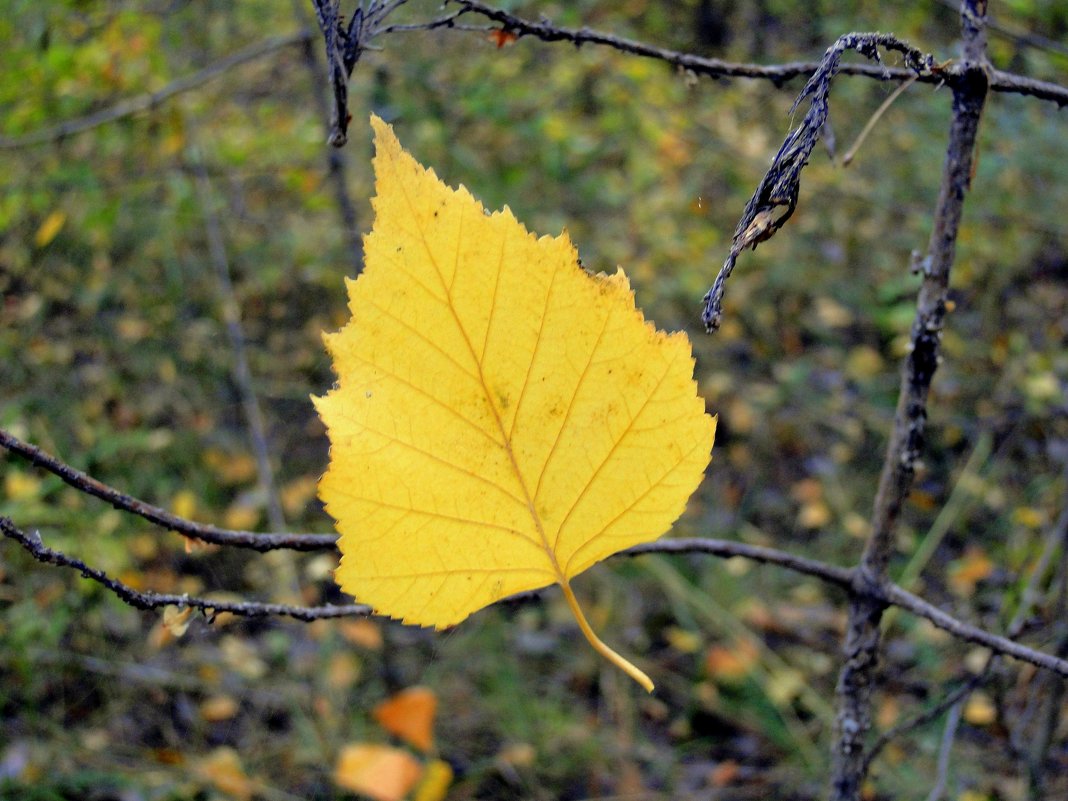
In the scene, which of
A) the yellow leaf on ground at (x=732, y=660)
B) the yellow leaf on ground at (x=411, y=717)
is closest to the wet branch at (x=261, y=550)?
the yellow leaf on ground at (x=411, y=717)

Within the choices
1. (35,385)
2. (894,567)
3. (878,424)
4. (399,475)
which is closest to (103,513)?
(35,385)

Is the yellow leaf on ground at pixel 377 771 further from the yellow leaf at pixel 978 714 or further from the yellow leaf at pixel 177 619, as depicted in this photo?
the yellow leaf at pixel 177 619

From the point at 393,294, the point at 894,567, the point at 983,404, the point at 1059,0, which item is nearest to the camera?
the point at 393,294

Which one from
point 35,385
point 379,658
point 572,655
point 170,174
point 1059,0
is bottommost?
point 379,658

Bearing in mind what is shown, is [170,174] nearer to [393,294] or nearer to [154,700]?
[154,700]

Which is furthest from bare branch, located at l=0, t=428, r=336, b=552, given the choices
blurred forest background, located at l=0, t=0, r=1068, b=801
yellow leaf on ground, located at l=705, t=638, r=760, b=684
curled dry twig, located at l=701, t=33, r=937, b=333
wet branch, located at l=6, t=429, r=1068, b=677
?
yellow leaf on ground, located at l=705, t=638, r=760, b=684
